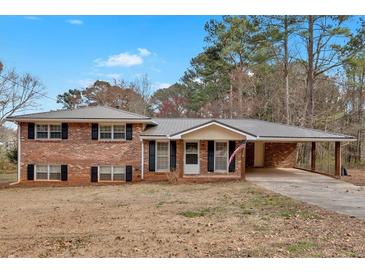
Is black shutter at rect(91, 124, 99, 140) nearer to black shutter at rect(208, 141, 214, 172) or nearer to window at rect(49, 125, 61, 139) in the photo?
window at rect(49, 125, 61, 139)

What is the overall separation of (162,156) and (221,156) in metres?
2.98

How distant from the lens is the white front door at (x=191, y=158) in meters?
15.4

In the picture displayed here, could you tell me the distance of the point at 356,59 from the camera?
65.5ft

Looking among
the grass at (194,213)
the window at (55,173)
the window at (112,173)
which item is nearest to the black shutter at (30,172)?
the window at (55,173)

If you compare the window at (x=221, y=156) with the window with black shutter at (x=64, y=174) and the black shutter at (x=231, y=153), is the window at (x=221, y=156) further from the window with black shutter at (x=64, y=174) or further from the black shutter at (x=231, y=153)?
the window with black shutter at (x=64, y=174)

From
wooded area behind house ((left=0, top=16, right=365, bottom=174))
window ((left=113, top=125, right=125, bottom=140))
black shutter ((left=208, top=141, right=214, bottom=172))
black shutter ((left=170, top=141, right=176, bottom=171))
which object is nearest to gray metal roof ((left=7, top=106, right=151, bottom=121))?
window ((left=113, top=125, right=125, bottom=140))

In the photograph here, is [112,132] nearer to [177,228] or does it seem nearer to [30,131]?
[30,131]

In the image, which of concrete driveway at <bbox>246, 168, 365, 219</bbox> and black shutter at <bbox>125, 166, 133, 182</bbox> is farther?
black shutter at <bbox>125, 166, 133, 182</bbox>

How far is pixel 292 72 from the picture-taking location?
2534 cm

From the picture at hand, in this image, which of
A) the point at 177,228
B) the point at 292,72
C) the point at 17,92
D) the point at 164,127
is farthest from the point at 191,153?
the point at 17,92

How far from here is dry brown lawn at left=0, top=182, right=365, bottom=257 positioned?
197 inches

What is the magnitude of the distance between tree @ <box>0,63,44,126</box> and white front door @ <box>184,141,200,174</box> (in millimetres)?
18583

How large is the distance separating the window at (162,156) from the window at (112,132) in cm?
189
